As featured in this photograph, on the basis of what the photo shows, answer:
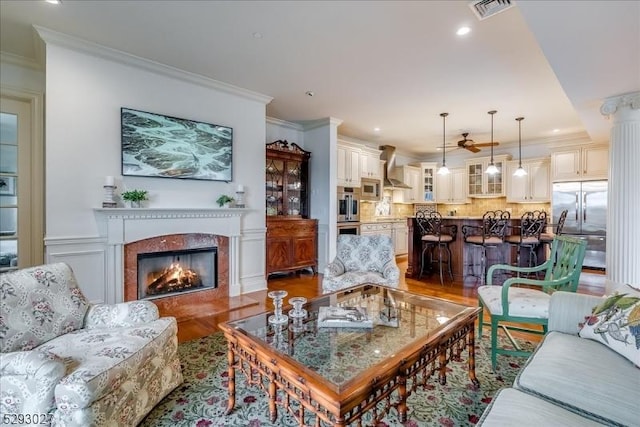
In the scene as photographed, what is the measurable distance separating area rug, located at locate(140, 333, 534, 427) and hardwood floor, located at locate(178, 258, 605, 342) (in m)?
0.76

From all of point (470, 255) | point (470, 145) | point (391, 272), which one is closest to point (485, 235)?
point (470, 255)

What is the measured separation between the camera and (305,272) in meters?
5.66

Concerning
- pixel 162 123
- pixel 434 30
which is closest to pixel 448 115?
pixel 434 30

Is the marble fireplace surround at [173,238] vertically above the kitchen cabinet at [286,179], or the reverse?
the kitchen cabinet at [286,179]

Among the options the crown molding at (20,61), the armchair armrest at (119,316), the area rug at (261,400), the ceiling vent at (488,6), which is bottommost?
the area rug at (261,400)

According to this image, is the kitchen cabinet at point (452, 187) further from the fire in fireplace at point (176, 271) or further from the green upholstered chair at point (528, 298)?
the fire in fireplace at point (176, 271)

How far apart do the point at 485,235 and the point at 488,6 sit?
3138 mm

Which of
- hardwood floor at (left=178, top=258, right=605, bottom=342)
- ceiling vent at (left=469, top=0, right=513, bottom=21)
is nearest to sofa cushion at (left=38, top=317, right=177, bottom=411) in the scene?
hardwood floor at (left=178, top=258, right=605, bottom=342)

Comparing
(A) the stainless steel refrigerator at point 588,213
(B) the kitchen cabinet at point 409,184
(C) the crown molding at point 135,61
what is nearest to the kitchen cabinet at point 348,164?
(B) the kitchen cabinet at point 409,184

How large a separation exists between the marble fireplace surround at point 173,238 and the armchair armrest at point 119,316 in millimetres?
1336

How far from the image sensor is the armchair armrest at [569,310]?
1734mm

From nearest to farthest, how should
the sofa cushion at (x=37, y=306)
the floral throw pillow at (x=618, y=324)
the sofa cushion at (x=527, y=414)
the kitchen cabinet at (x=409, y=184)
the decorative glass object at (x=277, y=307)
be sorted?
the sofa cushion at (x=527, y=414), the floral throw pillow at (x=618, y=324), the sofa cushion at (x=37, y=306), the decorative glass object at (x=277, y=307), the kitchen cabinet at (x=409, y=184)

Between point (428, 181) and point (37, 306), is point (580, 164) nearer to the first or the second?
point (428, 181)

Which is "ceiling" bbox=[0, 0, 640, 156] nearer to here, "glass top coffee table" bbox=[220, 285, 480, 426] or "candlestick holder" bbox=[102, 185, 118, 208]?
"candlestick holder" bbox=[102, 185, 118, 208]
